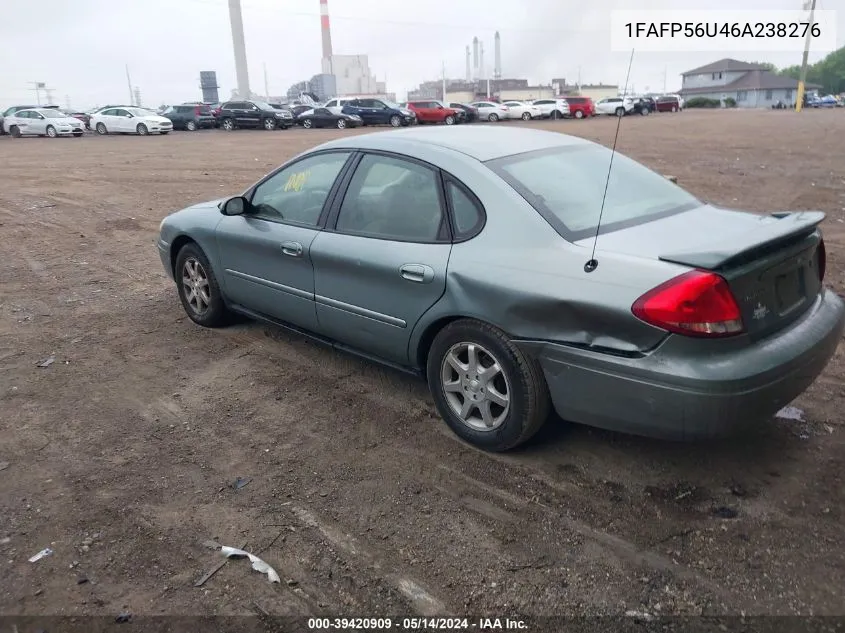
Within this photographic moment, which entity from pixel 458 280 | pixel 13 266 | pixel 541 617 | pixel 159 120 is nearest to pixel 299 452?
pixel 458 280

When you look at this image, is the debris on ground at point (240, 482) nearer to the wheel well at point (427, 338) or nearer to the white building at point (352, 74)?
the wheel well at point (427, 338)

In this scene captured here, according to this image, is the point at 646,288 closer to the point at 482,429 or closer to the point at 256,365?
the point at 482,429

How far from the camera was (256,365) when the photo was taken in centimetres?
482

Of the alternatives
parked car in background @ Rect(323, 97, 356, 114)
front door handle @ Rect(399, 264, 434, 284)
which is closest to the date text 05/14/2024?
front door handle @ Rect(399, 264, 434, 284)

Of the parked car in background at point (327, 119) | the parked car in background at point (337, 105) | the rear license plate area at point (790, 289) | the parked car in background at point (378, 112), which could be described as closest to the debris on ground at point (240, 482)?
Answer: the rear license plate area at point (790, 289)

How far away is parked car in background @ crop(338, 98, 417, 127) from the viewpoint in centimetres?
3619

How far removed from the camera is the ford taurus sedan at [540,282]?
2867 mm

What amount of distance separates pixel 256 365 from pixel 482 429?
76.6 inches

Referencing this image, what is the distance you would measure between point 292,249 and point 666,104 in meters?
54.3

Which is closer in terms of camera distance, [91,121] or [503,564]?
[503,564]

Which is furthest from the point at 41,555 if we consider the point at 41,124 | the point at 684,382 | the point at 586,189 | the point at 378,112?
the point at 378,112

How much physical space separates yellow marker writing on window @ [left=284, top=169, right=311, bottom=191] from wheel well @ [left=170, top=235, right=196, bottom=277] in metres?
1.17

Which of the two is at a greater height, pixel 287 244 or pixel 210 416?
pixel 287 244

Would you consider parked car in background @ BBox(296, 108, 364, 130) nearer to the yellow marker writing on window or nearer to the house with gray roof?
the yellow marker writing on window
